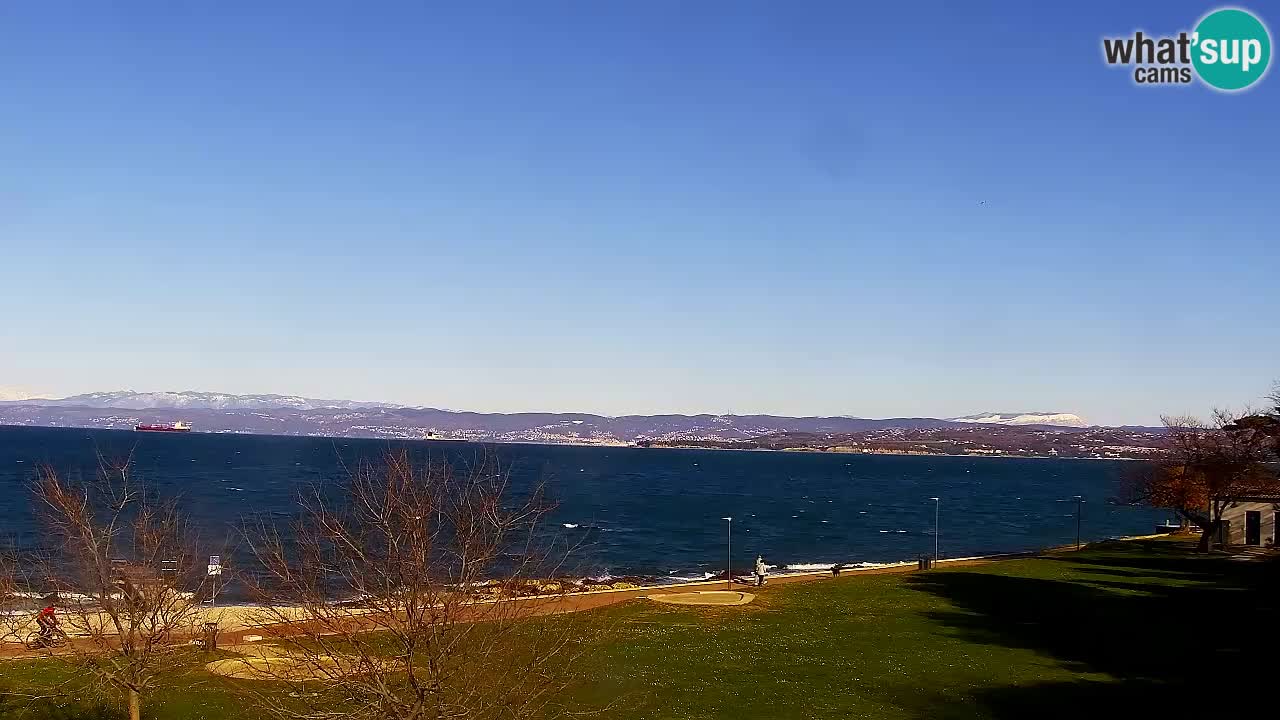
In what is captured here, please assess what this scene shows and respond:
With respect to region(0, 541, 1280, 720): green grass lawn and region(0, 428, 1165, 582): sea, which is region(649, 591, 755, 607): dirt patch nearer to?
region(0, 541, 1280, 720): green grass lawn

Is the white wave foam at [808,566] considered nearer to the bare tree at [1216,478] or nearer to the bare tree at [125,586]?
the bare tree at [1216,478]

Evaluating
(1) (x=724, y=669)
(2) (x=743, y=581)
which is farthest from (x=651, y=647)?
(2) (x=743, y=581)

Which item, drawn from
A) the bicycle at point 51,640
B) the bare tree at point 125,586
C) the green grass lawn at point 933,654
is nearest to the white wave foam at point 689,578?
the green grass lawn at point 933,654

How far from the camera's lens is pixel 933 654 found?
1342 inches

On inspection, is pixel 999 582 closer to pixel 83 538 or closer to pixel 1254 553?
pixel 1254 553

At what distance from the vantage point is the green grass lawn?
27.4 meters

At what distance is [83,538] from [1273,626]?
36.1 m

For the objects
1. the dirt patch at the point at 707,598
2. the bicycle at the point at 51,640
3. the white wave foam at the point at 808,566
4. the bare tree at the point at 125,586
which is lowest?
the white wave foam at the point at 808,566

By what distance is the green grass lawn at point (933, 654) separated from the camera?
27.4 m

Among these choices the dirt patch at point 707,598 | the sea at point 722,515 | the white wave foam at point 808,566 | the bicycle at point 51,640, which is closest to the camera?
the bicycle at point 51,640

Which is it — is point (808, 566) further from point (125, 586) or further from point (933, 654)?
point (125, 586)

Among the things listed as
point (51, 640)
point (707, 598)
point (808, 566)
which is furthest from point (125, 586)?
point (808, 566)

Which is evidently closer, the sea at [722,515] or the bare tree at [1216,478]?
the bare tree at [1216,478]

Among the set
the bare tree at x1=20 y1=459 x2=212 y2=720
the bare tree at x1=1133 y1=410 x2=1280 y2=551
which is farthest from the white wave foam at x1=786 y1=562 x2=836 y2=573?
the bare tree at x1=20 y1=459 x2=212 y2=720
